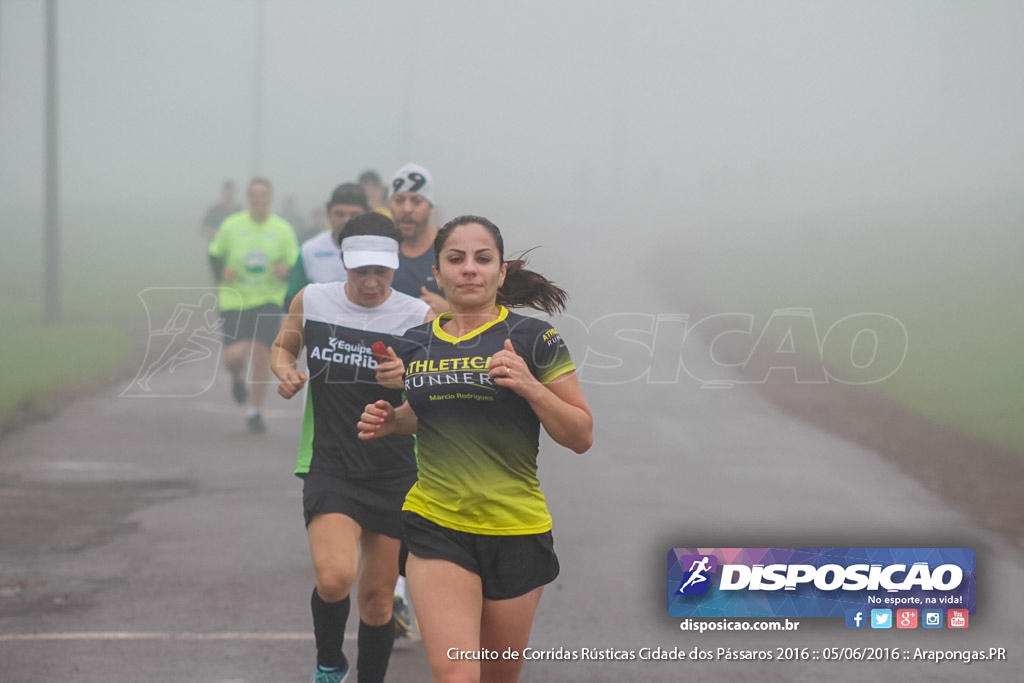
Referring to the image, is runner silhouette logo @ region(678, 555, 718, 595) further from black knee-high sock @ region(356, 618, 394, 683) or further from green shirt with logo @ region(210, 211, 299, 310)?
green shirt with logo @ region(210, 211, 299, 310)

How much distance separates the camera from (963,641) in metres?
6.53

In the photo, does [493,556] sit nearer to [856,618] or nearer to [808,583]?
[808,583]

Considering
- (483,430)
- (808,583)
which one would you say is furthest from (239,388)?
(483,430)

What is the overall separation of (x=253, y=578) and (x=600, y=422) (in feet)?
24.3

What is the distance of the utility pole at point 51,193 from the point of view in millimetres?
18109

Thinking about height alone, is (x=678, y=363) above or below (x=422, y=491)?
below

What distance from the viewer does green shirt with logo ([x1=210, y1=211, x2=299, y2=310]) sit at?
1122 centimetres

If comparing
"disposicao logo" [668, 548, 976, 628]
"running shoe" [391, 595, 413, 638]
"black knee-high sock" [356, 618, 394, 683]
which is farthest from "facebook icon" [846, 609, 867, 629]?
"black knee-high sock" [356, 618, 394, 683]

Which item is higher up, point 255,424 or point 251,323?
point 251,323

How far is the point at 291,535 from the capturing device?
8.45m

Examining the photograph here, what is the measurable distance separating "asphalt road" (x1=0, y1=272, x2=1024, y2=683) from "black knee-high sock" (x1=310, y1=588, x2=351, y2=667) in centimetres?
52

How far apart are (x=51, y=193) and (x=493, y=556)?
17319 mm

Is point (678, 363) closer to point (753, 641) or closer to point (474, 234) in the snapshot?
point (753, 641)

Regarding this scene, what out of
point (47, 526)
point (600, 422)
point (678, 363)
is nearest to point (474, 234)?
point (47, 526)
